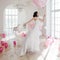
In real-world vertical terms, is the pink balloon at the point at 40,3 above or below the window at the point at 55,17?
above

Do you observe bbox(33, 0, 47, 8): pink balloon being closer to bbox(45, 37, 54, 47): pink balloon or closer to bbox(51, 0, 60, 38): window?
bbox(51, 0, 60, 38): window

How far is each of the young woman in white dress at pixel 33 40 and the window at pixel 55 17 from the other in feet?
0.80

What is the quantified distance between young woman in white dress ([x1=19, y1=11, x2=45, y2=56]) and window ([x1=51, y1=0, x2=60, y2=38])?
244mm

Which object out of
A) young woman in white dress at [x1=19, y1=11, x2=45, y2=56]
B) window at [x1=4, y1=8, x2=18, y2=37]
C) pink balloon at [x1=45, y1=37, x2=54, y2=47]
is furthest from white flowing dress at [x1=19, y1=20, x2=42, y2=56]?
window at [x1=4, y1=8, x2=18, y2=37]

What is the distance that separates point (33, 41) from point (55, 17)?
50 cm

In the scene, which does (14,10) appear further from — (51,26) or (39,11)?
(51,26)

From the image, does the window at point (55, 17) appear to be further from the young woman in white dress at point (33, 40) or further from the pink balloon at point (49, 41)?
the young woman in white dress at point (33, 40)

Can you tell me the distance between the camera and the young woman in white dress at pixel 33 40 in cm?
193

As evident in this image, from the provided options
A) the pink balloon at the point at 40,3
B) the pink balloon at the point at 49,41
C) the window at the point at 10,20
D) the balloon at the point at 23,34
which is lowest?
the pink balloon at the point at 49,41

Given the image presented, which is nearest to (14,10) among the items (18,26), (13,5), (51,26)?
(13,5)

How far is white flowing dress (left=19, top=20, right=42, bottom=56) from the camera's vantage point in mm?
1932

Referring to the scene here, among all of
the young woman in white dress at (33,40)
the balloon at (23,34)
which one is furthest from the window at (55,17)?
the balloon at (23,34)

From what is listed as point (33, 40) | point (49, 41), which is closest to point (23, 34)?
point (33, 40)

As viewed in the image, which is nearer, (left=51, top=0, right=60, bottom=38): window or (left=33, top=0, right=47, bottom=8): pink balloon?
(left=33, top=0, right=47, bottom=8): pink balloon
